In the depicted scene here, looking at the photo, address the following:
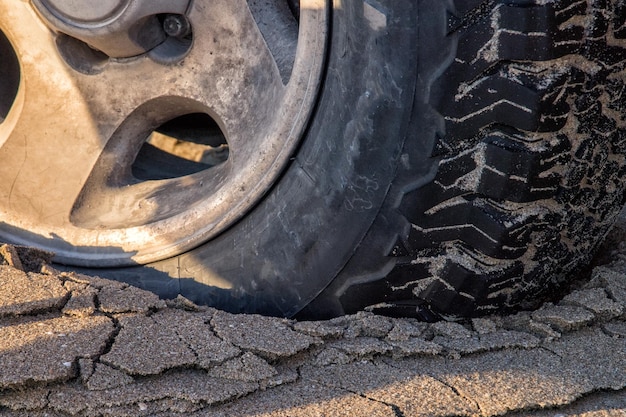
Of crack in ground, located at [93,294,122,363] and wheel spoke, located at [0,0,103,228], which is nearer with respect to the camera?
crack in ground, located at [93,294,122,363]

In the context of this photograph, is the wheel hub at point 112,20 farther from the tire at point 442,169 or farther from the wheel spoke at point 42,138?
the tire at point 442,169

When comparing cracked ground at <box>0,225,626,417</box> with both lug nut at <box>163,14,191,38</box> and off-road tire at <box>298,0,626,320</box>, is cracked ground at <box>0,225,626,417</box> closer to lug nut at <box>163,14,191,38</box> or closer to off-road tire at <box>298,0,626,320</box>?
off-road tire at <box>298,0,626,320</box>

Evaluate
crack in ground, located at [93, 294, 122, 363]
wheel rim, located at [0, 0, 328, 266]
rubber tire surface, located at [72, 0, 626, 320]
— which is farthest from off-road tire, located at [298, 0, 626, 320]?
crack in ground, located at [93, 294, 122, 363]

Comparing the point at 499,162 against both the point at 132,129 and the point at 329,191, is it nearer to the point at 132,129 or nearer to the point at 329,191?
the point at 329,191

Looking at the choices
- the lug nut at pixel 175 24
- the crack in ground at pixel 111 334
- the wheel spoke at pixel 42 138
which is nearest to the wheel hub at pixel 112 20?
the lug nut at pixel 175 24

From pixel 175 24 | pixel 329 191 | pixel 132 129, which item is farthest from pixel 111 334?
pixel 175 24

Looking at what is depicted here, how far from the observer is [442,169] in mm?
1609

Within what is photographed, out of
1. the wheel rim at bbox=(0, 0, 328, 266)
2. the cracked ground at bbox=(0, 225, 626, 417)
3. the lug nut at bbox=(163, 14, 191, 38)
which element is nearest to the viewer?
the cracked ground at bbox=(0, 225, 626, 417)

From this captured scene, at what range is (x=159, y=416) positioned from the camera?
142 cm

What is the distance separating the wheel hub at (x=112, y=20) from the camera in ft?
6.34

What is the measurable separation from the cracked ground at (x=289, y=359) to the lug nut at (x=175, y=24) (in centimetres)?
65

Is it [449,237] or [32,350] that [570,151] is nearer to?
[449,237]

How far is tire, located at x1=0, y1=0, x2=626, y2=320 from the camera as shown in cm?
151

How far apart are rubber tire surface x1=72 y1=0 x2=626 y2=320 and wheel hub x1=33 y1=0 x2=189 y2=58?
0.53 m
